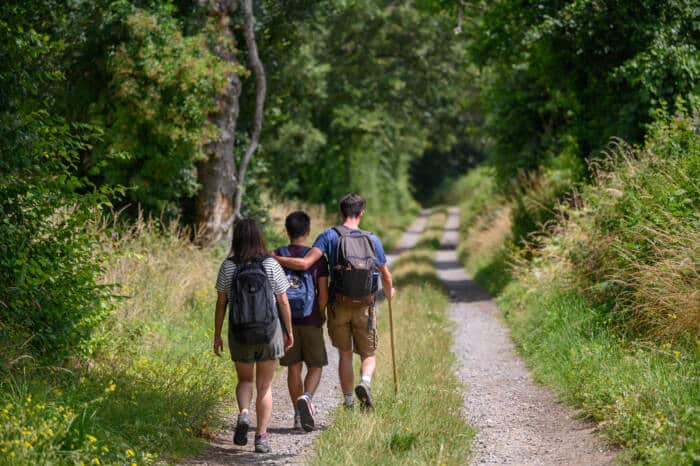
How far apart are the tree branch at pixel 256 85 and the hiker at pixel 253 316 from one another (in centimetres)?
905

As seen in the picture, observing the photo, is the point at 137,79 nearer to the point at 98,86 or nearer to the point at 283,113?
the point at 98,86

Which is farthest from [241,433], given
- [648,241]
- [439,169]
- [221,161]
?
[439,169]

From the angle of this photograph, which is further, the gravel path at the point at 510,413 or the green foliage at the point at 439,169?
the green foliage at the point at 439,169

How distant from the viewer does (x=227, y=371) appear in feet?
29.1

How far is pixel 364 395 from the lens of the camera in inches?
269

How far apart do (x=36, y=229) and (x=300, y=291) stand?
2.33 metres

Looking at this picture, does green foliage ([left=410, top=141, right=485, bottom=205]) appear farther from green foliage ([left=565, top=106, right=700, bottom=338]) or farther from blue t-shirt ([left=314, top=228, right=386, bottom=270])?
A: blue t-shirt ([left=314, top=228, right=386, bottom=270])

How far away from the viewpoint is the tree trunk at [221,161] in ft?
47.3

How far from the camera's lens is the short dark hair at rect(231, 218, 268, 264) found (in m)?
6.37

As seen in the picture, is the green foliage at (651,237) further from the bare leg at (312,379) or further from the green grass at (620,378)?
the bare leg at (312,379)

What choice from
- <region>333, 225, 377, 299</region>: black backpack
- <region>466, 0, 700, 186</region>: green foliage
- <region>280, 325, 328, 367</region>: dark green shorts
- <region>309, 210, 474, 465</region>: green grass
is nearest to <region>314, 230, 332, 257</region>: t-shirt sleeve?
<region>333, 225, 377, 299</region>: black backpack

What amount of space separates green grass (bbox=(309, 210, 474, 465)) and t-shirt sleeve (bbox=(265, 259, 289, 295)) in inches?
46.0

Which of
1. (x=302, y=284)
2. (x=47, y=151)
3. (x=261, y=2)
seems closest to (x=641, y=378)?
(x=302, y=284)

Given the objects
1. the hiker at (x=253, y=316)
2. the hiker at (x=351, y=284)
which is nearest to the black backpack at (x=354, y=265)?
the hiker at (x=351, y=284)
